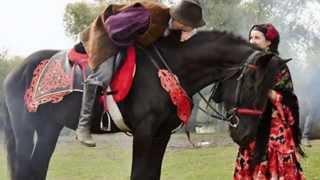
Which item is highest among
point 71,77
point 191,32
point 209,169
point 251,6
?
point 251,6

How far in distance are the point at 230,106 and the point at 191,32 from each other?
2.08 feet

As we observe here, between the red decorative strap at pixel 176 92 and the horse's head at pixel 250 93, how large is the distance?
33cm

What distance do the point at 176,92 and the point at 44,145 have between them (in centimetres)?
156

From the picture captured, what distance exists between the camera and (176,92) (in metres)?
4.36

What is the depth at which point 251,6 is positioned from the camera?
17438 millimetres

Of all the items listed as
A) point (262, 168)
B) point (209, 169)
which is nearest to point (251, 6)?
point (209, 169)

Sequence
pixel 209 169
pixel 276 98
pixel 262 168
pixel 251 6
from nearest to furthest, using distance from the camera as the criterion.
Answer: pixel 276 98, pixel 262 168, pixel 209 169, pixel 251 6

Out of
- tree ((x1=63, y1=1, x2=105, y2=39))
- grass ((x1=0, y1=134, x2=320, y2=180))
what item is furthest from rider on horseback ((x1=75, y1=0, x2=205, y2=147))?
tree ((x1=63, y1=1, x2=105, y2=39))

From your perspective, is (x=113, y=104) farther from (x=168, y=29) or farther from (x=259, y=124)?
(x=259, y=124)

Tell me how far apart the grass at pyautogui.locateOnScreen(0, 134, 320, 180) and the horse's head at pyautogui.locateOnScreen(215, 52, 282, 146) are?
4.93 metres

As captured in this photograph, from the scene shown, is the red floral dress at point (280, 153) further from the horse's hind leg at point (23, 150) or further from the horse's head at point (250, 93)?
the horse's hind leg at point (23, 150)

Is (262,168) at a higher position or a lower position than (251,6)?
lower

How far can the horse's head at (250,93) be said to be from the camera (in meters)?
4.17

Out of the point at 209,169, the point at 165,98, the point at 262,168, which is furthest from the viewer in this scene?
the point at 209,169
